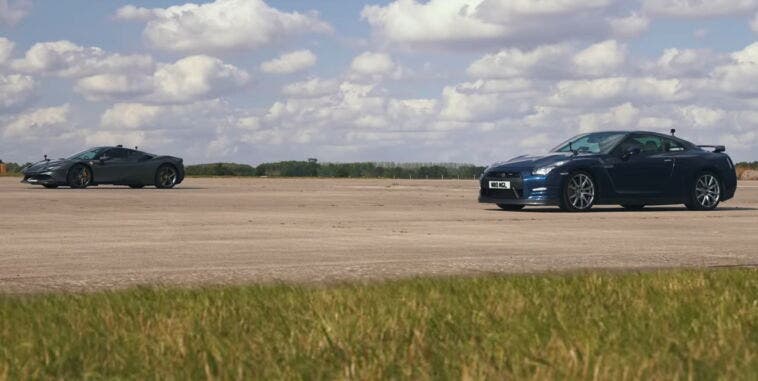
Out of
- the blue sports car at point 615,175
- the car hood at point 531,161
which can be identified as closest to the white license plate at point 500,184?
the blue sports car at point 615,175

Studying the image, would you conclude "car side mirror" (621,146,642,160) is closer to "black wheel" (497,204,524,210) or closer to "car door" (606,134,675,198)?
"car door" (606,134,675,198)

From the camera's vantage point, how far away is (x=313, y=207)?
1856 cm

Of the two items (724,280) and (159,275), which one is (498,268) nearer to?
(724,280)

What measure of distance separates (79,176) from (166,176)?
2388mm

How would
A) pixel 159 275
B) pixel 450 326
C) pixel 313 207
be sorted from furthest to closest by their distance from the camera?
pixel 313 207 → pixel 159 275 → pixel 450 326

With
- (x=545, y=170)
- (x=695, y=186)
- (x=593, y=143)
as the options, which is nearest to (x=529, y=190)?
(x=545, y=170)

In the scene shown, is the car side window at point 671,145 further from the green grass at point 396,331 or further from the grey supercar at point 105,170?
the grey supercar at point 105,170

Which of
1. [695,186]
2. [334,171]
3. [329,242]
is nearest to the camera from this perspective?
[329,242]

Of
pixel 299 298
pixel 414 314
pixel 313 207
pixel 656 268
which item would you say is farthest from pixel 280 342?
pixel 313 207

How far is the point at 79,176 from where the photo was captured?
28438 millimetres

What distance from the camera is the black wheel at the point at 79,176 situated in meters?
28.2

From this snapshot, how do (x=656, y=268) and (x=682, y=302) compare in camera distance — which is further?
(x=656, y=268)

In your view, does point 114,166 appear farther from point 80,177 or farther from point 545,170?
point 545,170

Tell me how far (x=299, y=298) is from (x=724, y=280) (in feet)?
9.48
